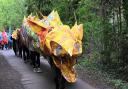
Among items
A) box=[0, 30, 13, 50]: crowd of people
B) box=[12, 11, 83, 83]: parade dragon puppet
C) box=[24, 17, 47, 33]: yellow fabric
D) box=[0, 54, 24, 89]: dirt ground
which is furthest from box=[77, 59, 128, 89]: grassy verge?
box=[0, 30, 13, 50]: crowd of people

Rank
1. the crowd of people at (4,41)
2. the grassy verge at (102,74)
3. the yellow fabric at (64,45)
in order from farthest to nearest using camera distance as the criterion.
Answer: the crowd of people at (4,41)
the grassy verge at (102,74)
the yellow fabric at (64,45)

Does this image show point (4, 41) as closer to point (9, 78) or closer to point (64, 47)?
point (9, 78)

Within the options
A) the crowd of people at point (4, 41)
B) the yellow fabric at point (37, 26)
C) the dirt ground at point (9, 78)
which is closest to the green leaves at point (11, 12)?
the crowd of people at point (4, 41)

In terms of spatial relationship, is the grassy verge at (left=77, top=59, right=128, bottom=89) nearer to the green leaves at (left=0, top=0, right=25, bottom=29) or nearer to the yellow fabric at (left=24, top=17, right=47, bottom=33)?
the yellow fabric at (left=24, top=17, right=47, bottom=33)

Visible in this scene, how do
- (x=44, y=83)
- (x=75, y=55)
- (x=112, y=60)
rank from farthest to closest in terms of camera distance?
(x=112, y=60), (x=44, y=83), (x=75, y=55)

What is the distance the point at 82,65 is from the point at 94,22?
6.59ft

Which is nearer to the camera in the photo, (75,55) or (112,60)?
(75,55)

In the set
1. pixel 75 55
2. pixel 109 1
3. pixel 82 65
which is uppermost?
pixel 109 1

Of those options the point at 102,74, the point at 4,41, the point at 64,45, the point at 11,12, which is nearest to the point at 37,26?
the point at 64,45

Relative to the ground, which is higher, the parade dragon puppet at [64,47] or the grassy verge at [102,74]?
the parade dragon puppet at [64,47]

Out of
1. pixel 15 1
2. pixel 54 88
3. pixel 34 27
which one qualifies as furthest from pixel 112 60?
pixel 15 1

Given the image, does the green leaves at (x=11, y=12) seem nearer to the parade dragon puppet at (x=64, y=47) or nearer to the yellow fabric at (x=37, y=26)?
the yellow fabric at (x=37, y=26)

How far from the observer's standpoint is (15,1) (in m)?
46.0

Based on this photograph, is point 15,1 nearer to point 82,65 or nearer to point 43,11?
point 43,11
